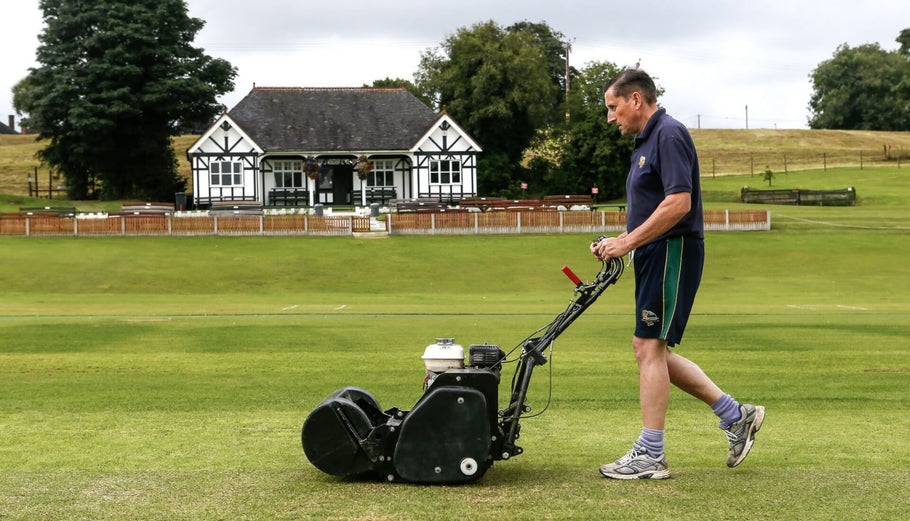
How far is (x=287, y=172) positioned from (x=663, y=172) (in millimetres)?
68264

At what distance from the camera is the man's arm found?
6.16 meters

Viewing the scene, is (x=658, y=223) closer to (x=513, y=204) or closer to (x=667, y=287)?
(x=667, y=287)

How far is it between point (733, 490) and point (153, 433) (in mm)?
4509

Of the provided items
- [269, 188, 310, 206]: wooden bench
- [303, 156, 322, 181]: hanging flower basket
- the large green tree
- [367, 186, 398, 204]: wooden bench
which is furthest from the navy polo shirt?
the large green tree

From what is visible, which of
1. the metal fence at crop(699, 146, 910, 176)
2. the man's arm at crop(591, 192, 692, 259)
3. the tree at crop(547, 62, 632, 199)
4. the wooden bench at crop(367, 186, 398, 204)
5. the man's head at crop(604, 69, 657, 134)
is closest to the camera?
the man's arm at crop(591, 192, 692, 259)

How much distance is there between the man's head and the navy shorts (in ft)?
2.63

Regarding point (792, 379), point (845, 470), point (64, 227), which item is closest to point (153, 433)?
point (845, 470)

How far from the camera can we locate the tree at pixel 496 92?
7725 cm

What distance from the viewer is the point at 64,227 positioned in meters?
49.3

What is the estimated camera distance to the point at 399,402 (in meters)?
9.66

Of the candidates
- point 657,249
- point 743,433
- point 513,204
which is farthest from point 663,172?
point 513,204

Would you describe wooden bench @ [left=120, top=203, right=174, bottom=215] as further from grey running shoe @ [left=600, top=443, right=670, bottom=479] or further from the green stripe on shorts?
grey running shoe @ [left=600, top=443, right=670, bottom=479]

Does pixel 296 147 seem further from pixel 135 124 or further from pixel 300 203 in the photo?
pixel 135 124

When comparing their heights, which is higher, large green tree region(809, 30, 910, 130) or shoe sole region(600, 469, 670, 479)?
large green tree region(809, 30, 910, 130)
